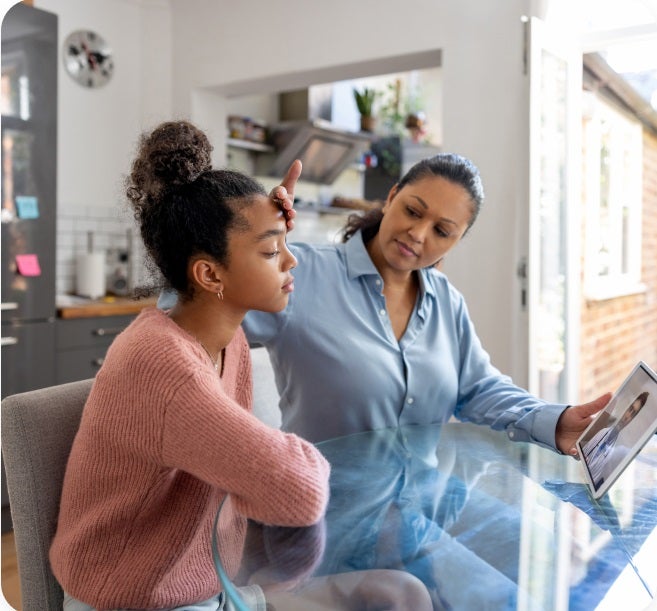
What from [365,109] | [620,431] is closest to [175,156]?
[620,431]

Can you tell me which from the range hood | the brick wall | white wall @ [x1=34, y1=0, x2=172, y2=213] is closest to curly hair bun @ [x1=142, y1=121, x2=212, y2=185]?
white wall @ [x1=34, y1=0, x2=172, y2=213]

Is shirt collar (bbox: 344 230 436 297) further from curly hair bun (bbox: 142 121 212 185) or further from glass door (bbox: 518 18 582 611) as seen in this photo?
glass door (bbox: 518 18 582 611)

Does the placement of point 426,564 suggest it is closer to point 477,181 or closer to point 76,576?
point 76,576

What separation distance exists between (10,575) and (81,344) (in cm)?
128

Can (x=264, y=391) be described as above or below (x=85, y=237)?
below

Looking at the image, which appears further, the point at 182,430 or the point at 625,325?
the point at 625,325

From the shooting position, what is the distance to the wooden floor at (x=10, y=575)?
2471 millimetres

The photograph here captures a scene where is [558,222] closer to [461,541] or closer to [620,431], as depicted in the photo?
[620,431]

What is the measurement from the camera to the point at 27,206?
3.31 metres

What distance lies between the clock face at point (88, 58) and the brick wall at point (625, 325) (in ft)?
10.4

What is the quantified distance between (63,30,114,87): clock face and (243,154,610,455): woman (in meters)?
3.14

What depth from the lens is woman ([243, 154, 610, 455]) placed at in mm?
1659

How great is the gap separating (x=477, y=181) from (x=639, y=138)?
4414 mm

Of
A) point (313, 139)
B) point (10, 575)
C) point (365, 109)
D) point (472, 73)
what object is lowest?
point (10, 575)
